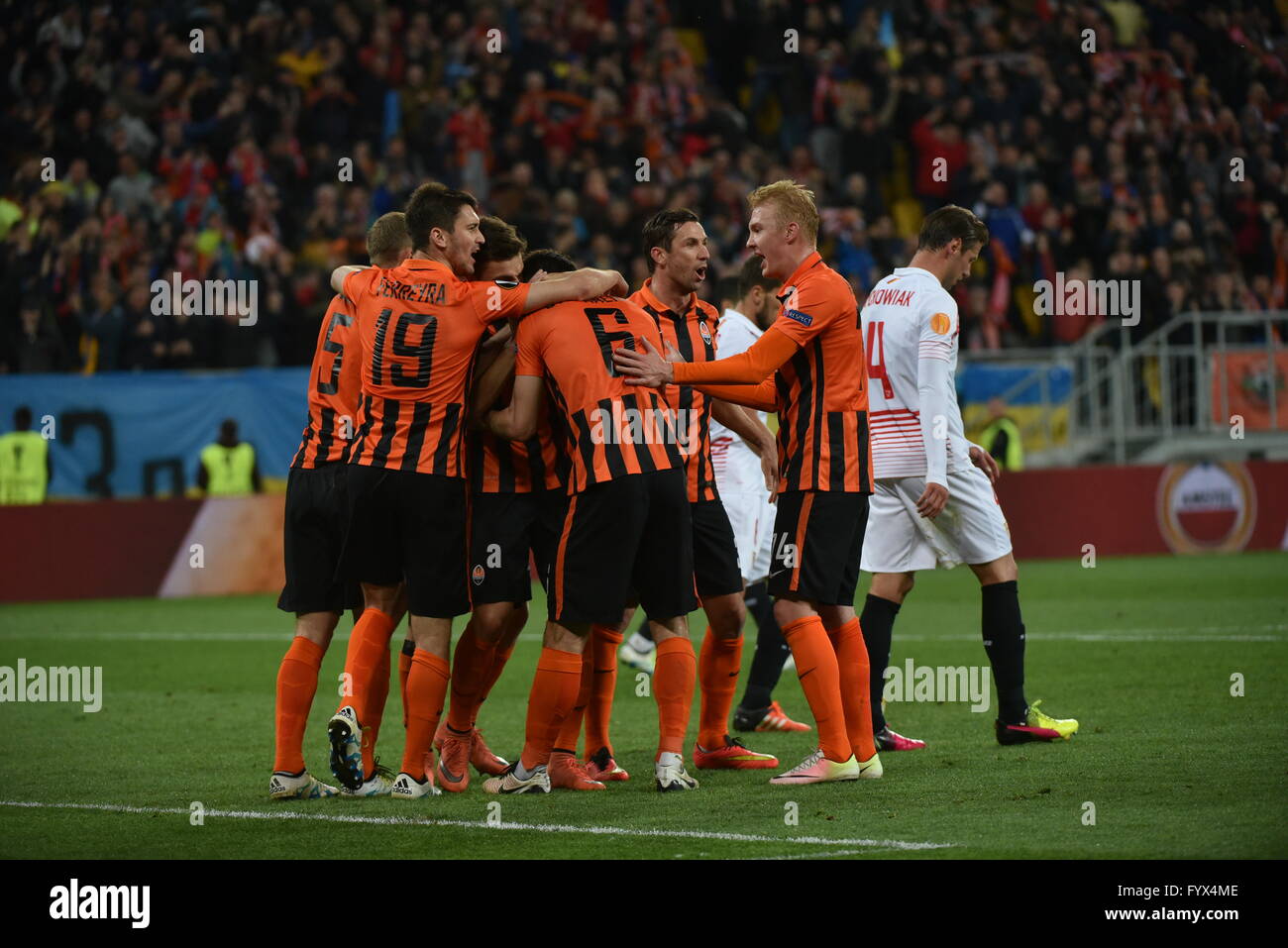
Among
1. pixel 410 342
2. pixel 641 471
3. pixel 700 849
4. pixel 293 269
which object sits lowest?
pixel 700 849

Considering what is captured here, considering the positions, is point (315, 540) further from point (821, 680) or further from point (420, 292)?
point (821, 680)

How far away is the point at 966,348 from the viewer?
20.4 m

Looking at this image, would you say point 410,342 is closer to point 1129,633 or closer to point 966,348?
point 1129,633

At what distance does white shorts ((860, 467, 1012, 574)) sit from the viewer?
788cm

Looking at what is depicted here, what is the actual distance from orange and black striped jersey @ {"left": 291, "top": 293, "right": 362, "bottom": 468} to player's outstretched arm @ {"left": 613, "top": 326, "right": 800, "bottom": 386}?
114 cm

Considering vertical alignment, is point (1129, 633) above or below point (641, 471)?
below

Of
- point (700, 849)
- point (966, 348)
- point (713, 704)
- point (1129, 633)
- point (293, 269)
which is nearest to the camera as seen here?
point (700, 849)

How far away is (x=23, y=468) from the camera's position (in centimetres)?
1592

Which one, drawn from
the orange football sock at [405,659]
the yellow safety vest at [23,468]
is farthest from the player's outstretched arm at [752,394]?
the yellow safety vest at [23,468]

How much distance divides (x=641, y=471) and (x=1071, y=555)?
13.2 m

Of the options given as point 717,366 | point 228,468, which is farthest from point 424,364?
point 228,468

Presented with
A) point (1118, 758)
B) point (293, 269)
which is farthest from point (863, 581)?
point (1118, 758)

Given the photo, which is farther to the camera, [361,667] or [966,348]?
[966,348]

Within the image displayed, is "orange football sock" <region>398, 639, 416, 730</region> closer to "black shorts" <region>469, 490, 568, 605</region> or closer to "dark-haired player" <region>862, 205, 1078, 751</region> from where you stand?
"black shorts" <region>469, 490, 568, 605</region>
